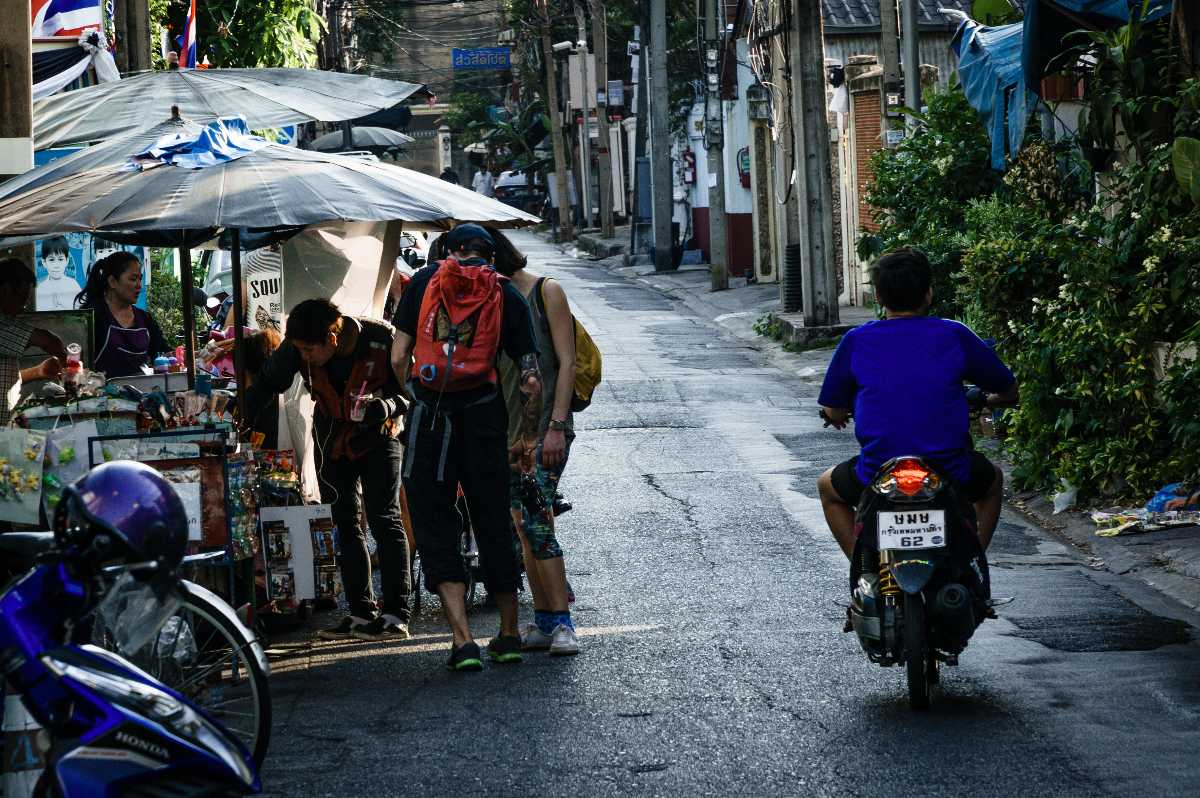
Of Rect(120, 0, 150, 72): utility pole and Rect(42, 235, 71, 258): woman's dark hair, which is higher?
Rect(120, 0, 150, 72): utility pole

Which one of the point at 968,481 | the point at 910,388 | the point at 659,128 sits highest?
the point at 659,128

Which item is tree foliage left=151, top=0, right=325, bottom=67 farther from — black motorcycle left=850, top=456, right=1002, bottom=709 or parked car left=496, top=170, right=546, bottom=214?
parked car left=496, top=170, right=546, bottom=214

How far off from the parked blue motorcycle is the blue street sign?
59.9 m

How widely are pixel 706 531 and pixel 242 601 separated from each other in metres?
3.38

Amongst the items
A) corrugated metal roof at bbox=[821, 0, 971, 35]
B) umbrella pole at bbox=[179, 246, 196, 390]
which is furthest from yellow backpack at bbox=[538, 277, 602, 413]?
corrugated metal roof at bbox=[821, 0, 971, 35]

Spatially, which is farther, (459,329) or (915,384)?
(459,329)

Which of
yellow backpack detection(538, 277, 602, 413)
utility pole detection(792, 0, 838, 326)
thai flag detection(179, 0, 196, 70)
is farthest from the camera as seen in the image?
utility pole detection(792, 0, 838, 326)

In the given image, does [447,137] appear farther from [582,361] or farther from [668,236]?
[582,361]

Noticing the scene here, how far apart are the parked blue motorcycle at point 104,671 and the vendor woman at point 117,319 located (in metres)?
5.80

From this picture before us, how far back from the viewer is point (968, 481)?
254 inches

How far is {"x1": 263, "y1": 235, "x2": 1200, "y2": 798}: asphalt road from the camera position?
5574mm

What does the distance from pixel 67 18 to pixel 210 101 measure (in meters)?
5.33

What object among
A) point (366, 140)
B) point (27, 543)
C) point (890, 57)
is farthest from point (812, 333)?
point (27, 543)

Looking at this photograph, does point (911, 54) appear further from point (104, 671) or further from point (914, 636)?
point (104, 671)
